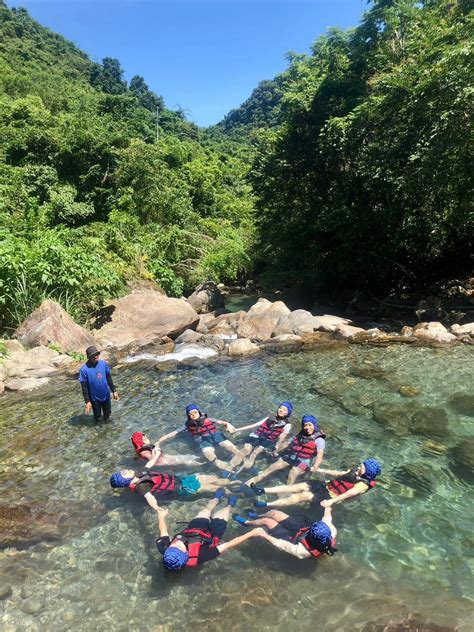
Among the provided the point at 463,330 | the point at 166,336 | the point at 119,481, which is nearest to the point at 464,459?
the point at 119,481

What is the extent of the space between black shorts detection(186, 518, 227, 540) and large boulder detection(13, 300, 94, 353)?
29.0ft

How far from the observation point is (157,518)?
5.96 metres

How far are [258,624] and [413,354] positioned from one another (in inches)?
365

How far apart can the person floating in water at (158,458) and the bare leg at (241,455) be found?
56 cm

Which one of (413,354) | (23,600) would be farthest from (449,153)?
(23,600)

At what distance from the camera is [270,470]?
22.6ft

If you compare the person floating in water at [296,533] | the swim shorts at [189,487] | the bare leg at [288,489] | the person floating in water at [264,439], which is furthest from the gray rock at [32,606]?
the person floating in water at [264,439]

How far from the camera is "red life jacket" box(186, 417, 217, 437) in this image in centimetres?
784

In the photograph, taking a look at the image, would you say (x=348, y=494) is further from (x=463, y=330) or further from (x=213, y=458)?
(x=463, y=330)

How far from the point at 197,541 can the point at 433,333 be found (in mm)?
10524

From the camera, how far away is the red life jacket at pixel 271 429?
7727 mm

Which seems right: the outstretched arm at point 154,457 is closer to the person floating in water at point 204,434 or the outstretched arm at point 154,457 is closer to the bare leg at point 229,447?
the person floating in water at point 204,434

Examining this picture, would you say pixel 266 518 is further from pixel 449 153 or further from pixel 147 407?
pixel 449 153

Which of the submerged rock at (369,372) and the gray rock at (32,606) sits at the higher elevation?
the gray rock at (32,606)
